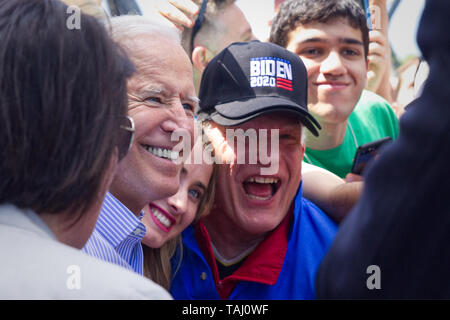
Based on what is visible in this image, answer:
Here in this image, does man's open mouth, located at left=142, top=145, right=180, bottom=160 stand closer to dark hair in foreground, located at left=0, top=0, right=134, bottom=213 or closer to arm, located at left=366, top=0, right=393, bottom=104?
dark hair in foreground, located at left=0, top=0, right=134, bottom=213

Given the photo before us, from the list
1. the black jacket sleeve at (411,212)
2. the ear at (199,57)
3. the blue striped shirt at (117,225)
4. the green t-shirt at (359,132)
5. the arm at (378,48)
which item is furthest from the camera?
the arm at (378,48)

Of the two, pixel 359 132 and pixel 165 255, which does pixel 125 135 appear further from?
pixel 359 132

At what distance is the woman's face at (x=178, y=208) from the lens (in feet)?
6.21

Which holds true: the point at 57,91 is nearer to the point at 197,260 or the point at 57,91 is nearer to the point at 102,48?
the point at 102,48

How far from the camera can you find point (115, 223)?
5.37ft

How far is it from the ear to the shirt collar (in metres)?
1.76

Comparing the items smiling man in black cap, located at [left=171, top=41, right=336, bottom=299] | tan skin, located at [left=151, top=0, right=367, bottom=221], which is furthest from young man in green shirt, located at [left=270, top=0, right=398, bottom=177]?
smiling man in black cap, located at [left=171, top=41, right=336, bottom=299]

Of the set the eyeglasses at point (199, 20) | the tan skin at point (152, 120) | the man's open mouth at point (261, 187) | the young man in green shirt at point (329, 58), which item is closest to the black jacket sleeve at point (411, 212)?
the tan skin at point (152, 120)

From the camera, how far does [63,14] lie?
1000mm

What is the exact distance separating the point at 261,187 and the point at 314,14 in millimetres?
1108

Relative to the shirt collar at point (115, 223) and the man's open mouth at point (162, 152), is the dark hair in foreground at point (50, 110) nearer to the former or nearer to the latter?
the shirt collar at point (115, 223)

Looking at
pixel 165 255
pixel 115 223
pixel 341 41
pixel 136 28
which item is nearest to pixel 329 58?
pixel 341 41
